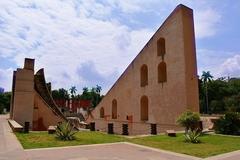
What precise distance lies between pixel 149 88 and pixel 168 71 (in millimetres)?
3076

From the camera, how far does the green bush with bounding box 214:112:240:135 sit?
17219 millimetres

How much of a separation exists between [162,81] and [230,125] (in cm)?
823

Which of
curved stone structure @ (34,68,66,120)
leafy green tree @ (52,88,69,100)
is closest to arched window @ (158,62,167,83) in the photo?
curved stone structure @ (34,68,66,120)

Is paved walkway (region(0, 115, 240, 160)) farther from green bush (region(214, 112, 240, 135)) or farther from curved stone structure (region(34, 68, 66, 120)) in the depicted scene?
curved stone structure (region(34, 68, 66, 120))

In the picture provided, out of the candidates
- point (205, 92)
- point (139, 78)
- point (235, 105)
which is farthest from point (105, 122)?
point (205, 92)

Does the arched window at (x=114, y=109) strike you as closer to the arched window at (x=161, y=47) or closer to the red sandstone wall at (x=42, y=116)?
the red sandstone wall at (x=42, y=116)

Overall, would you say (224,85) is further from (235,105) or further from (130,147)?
(130,147)

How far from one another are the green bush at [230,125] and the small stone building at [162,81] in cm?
358

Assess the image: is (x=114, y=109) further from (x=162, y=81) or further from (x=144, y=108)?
(x=162, y=81)

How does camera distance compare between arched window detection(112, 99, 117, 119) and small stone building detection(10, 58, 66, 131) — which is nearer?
small stone building detection(10, 58, 66, 131)

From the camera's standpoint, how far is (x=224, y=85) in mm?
59781

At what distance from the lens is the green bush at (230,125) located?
17.2 m

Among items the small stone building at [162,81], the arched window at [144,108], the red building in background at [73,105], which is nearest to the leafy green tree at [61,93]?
the red building in background at [73,105]

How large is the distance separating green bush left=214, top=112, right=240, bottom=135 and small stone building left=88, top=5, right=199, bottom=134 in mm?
3576
